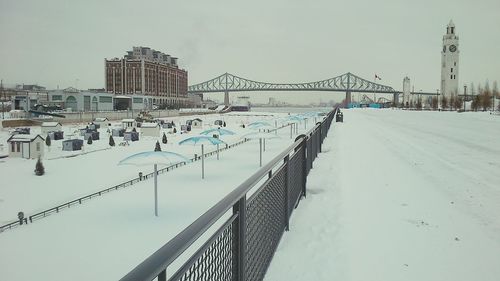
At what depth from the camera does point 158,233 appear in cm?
1173

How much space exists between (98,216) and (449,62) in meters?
155

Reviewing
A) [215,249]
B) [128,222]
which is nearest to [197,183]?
[128,222]

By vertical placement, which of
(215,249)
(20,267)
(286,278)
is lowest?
(20,267)

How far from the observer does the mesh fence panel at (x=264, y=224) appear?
4.11 metres

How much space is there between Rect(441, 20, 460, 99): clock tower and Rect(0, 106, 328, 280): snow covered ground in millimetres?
137625

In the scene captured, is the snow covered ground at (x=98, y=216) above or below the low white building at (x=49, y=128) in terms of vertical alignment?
below

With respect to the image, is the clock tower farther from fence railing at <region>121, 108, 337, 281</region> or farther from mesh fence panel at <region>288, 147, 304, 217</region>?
fence railing at <region>121, 108, 337, 281</region>

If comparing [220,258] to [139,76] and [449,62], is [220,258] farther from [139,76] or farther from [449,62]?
[449,62]

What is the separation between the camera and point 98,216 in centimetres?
1361

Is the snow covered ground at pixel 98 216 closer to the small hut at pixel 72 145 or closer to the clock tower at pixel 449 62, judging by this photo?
the small hut at pixel 72 145

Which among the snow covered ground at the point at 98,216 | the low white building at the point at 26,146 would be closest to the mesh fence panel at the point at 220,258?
the snow covered ground at the point at 98,216

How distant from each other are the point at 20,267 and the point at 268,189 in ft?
25.6

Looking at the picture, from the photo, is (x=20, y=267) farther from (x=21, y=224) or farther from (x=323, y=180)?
(x=323, y=180)

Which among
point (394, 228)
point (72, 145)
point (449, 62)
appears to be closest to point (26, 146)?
point (72, 145)
